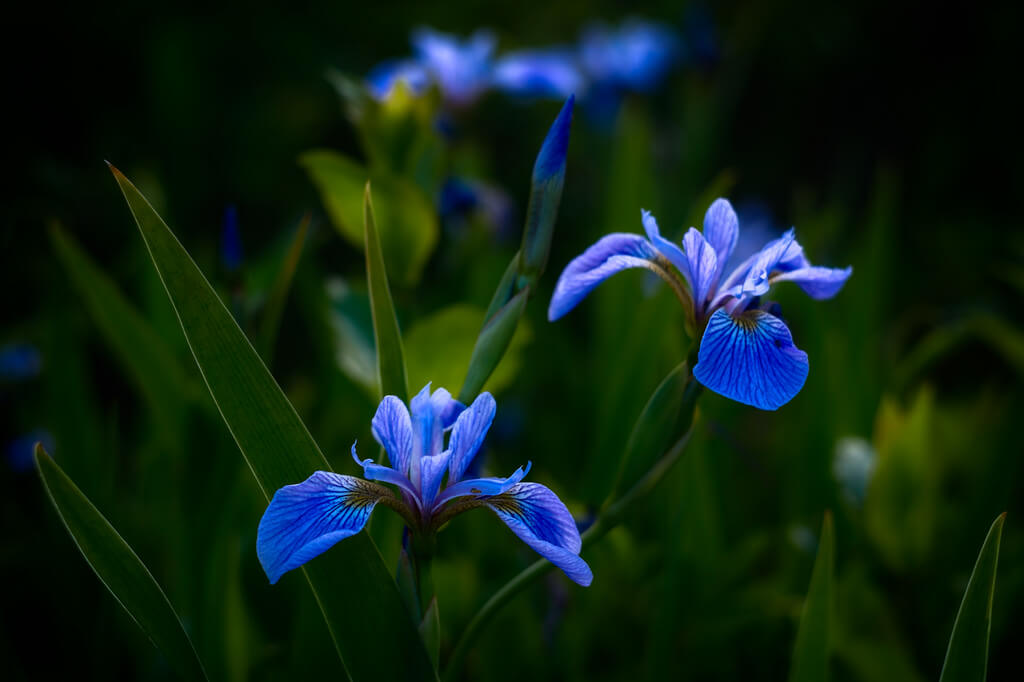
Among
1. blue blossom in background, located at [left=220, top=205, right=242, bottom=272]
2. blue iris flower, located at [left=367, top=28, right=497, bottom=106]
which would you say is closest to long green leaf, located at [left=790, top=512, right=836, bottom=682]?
blue blossom in background, located at [left=220, top=205, right=242, bottom=272]

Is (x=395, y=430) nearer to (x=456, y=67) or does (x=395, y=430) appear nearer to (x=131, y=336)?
(x=131, y=336)

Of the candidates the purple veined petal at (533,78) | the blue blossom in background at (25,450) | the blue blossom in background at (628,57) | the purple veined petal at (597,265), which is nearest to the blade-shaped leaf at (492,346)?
the purple veined petal at (597,265)

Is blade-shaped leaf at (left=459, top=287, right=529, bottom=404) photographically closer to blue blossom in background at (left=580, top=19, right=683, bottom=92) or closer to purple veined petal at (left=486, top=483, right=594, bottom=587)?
purple veined petal at (left=486, top=483, right=594, bottom=587)

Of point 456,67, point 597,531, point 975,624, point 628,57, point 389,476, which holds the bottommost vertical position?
point 975,624

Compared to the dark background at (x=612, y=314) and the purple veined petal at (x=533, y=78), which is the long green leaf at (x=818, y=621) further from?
the purple veined petal at (x=533, y=78)

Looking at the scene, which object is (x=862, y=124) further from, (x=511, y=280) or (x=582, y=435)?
(x=511, y=280)

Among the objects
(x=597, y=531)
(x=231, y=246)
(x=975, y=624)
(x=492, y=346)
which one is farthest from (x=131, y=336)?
(x=975, y=624)
